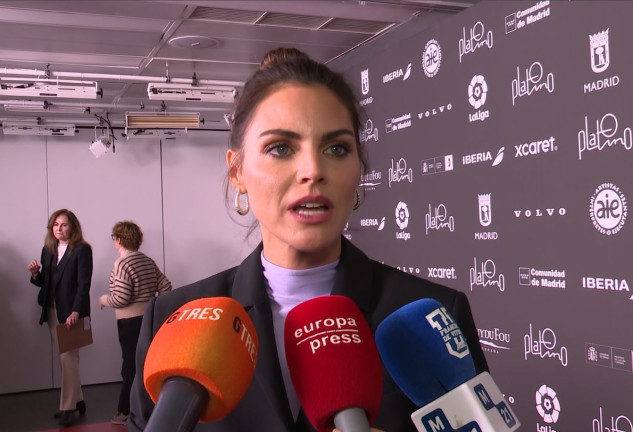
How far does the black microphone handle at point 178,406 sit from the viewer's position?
631mm

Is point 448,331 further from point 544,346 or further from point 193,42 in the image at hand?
point 193,42

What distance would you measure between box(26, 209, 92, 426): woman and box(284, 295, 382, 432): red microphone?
542cm

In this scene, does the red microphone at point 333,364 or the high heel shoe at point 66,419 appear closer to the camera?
the red microphone at point 333,364

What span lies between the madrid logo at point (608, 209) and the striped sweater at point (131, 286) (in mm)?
3756

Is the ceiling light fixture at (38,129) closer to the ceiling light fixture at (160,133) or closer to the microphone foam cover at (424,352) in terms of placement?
the ceiling light fixture at (160,133)

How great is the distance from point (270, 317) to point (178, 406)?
0.51 metres

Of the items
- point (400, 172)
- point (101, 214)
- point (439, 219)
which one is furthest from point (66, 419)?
point (439, 219)

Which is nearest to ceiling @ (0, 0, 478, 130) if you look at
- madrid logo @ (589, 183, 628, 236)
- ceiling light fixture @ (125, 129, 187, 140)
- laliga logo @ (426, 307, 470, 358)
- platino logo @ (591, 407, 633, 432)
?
→ ceiling light fixture @ (125, 129, 187, 140)

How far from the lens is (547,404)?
10.8 ft

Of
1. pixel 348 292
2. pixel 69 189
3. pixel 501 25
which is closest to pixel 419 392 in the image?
pixel 348 292

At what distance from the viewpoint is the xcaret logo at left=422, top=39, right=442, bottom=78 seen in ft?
13.4

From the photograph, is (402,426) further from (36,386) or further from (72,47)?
(36,386)

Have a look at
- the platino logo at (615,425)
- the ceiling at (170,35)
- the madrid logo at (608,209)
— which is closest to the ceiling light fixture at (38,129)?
the ceiling at (170,35)

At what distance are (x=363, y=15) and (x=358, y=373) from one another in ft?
13.7
